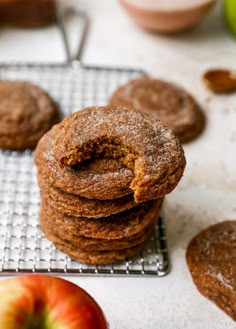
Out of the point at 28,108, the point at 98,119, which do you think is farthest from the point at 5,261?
the point at 28,108

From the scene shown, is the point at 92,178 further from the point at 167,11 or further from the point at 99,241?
the point at 167,11

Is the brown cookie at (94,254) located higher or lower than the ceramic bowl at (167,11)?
lower

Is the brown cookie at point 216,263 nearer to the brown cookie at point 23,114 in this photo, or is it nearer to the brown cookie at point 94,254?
the brown cookie at point 94,254

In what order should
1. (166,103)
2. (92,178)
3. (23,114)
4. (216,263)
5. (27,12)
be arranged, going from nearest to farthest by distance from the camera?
(92,178) < (216,263) < (23,114) < (166,103) < (27,12)

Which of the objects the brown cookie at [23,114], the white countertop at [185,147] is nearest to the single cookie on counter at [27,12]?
the white countertop at [185,147]

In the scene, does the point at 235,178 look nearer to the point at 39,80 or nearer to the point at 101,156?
the point at 101,156

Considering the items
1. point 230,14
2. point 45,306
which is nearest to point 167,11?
point 230,14
